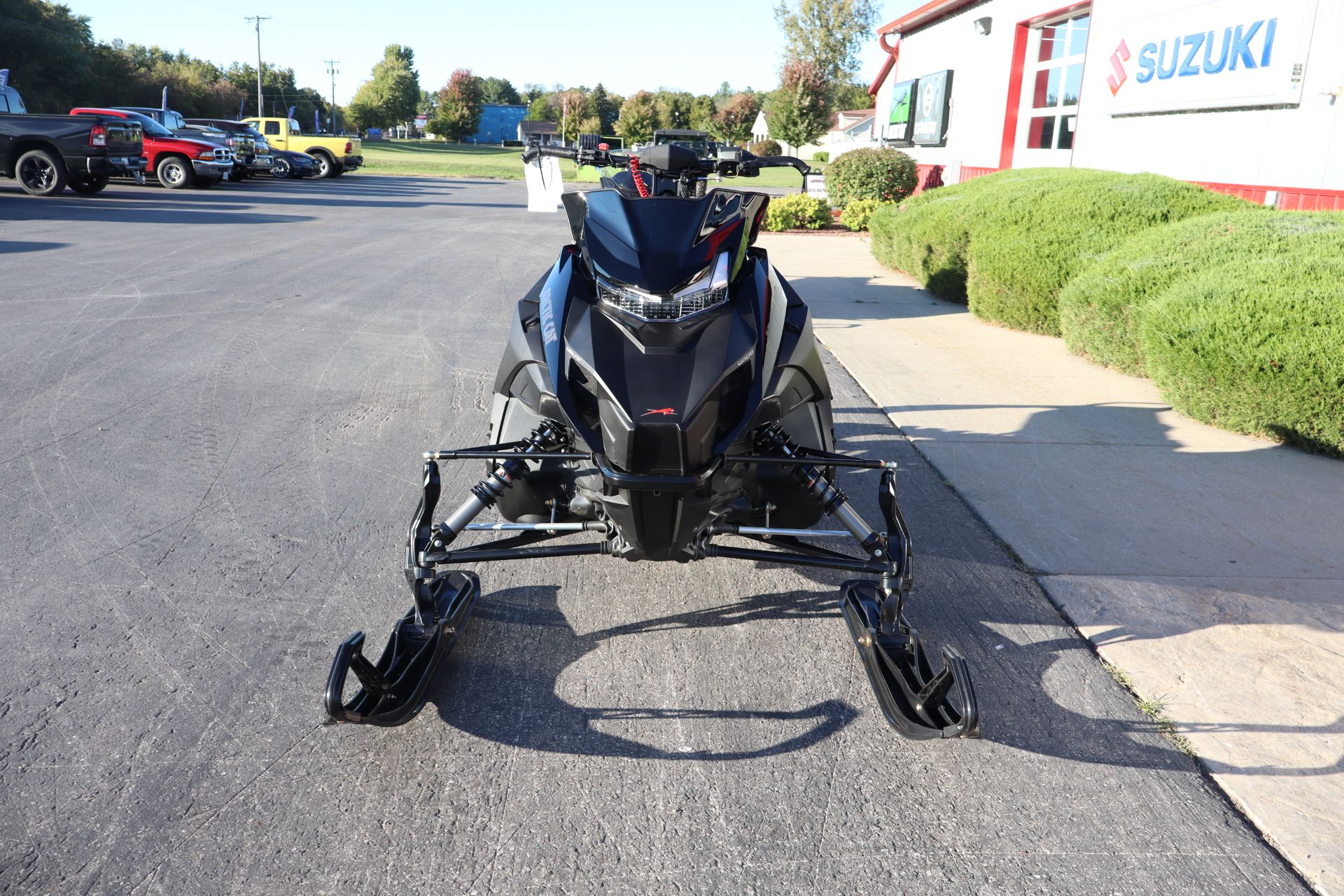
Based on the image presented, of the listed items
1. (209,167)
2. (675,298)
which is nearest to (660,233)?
(675,298)

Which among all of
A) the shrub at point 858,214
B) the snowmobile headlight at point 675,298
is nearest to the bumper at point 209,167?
the shrub at point 858,214

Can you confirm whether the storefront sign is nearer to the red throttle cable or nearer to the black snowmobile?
the red throttle cable

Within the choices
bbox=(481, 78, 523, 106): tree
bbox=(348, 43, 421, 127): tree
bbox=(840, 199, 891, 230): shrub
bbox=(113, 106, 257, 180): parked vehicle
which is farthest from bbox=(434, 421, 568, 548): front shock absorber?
bbox=(481, 78, 523, 106): tree

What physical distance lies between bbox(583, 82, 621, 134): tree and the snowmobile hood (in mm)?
79270

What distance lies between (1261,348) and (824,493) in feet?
13.0

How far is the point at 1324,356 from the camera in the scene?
5609 mm

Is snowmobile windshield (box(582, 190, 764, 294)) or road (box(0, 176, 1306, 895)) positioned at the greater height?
snowmobile windshield (box(582, 190, 764, 294))

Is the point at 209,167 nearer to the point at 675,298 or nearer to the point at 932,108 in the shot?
the point at 932,108

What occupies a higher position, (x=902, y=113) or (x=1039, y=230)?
(x=902, y=113)

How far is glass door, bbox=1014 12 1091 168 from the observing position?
49.8 feet

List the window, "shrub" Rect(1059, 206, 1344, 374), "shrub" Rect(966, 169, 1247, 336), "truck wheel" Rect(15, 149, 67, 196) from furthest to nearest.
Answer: "truck wheel" Rect(15, 149, 67, 196) → the window → "shrub" Rect(966, 169, 1247, 336) → "shrub" Rect(1059, 206, 1344, 374)

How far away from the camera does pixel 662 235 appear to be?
329 centimetres

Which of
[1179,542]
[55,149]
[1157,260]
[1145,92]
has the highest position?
[1145,92]

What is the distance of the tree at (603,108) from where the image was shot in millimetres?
81556
